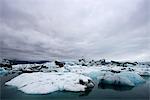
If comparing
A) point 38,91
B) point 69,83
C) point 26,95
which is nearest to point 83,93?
point 69,83

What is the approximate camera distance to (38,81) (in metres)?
11.7

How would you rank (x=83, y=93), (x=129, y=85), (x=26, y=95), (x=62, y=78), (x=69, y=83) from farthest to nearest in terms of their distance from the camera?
(x=129, y=85) → (x=62, y=78) → (x=69, y=83) → (x=83, y=93) → (x=26, y=95)

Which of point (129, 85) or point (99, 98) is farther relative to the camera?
point (129, 85)

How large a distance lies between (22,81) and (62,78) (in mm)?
3198

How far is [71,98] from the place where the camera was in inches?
372

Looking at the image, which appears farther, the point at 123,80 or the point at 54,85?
the point at 123,80

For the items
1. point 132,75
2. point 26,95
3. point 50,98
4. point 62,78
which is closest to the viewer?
point 50,98

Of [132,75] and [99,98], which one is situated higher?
[132,75]

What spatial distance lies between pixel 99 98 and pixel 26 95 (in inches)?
166

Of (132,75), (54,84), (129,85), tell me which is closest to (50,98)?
(54,84)

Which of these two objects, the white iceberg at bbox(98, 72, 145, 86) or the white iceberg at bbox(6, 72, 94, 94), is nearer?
the white iceberg at bbox(6, 72, 94, 94)

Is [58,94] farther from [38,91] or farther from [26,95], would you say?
[26,95]

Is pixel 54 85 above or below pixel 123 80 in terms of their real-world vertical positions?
below

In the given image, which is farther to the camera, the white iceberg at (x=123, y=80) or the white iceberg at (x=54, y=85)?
the white iceberg at (x=123, y=80)
